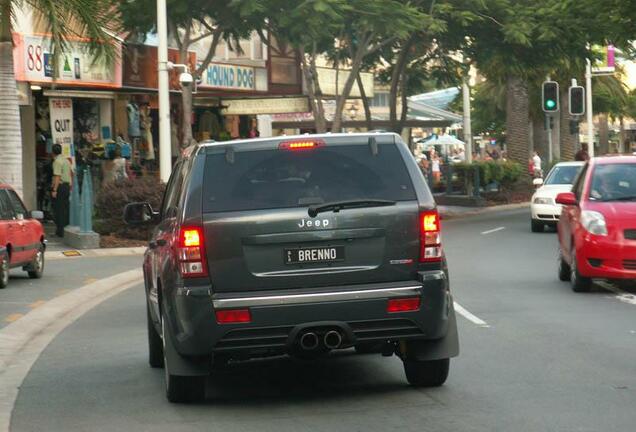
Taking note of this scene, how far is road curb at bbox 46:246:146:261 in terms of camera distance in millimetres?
25438

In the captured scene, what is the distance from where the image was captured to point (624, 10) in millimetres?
29125

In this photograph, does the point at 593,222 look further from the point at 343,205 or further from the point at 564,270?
the point at 343,205

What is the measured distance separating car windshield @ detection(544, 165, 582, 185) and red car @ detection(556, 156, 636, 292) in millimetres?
12532

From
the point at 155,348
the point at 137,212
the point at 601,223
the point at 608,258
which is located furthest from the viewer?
the point at 601,223

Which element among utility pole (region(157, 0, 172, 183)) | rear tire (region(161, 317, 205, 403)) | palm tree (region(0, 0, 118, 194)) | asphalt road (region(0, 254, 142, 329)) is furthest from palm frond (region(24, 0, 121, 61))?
rear tire (region(161, 317, 205, 403))

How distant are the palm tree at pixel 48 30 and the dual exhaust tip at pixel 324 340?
15210 mm

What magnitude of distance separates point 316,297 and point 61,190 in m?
21.2

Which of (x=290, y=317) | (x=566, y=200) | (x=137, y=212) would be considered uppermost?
(x=137, y=212)

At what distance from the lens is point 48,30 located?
2497cm

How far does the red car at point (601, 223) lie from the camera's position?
1608cm

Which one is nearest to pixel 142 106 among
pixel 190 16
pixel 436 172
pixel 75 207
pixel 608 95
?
pixel 190 16

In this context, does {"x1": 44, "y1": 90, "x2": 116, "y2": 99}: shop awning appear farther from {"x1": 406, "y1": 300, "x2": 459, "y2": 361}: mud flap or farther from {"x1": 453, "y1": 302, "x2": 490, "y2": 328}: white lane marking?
{"x1": 406, "y1": 300, "x2": 459, "y2": 361}: mud flap

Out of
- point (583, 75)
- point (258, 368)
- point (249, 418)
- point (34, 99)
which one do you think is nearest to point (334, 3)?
point (34, 99)

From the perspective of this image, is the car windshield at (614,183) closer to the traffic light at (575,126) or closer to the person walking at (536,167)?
the person walking at (536,167)
